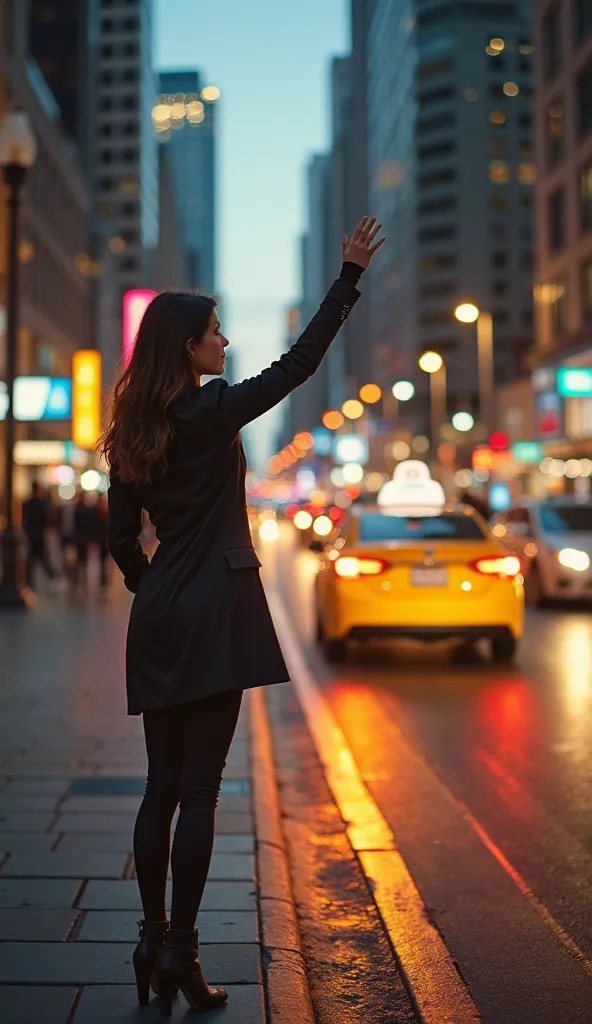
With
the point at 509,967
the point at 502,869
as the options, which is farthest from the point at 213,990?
the point at 502,869

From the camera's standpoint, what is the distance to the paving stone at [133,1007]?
3.58m

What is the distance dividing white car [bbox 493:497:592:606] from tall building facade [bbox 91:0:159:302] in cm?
11597

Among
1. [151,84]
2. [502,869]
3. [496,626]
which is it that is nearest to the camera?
[502,869]

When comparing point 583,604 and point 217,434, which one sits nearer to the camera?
point 217,434

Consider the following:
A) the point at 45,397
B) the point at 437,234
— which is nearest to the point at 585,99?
the point at 45,397

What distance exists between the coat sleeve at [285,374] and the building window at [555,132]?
160ft

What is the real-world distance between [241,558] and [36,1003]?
1.33 metres

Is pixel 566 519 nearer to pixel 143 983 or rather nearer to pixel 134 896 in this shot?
pixel 134 896

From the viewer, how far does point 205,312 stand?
→ 12.6 feet

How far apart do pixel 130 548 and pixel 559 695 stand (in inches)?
300

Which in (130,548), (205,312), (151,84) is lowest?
(130,548)

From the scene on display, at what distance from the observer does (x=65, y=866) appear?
5.29 metres

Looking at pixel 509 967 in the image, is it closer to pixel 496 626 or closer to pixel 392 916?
pixel 392 916

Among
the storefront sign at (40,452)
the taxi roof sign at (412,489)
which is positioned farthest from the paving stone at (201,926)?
the storefront sign at (40,452)
